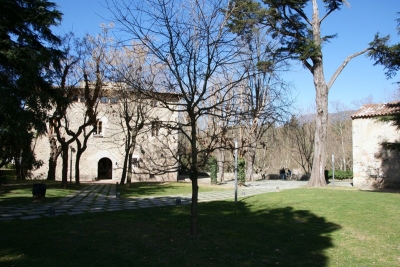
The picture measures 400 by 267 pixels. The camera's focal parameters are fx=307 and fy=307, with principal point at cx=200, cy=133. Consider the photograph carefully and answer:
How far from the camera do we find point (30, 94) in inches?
484

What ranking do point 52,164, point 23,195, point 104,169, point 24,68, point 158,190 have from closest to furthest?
point 24,68 → point 23,195 → point 158,190 → point 52,164 → point 104,169

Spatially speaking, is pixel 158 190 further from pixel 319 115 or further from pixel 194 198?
pixel 194 198

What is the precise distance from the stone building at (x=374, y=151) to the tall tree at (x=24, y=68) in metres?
20.9

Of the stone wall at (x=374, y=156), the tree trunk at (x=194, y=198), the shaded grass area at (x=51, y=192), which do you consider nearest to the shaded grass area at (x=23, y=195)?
the shaded grass area at (x=51, y=192)

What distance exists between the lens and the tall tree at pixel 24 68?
11.4 meters

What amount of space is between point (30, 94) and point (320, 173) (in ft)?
56.8

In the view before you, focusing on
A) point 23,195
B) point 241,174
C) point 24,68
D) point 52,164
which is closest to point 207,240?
point 24,68

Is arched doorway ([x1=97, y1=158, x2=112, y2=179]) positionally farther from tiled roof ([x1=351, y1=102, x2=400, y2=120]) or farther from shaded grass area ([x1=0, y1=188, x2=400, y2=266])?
shaded grass area ([x1=0, y1=188, x2=400, y2=266])

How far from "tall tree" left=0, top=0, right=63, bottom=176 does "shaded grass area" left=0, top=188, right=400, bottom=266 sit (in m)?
5.32

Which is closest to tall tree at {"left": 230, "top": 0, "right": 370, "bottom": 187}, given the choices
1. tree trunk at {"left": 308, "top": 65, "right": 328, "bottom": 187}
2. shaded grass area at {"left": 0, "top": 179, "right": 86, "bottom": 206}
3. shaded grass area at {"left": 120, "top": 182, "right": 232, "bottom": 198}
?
tree trunk at {"left": 308, "top": 65, "right": 328, "bottom": 187}

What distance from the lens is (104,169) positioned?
30406 millimetres

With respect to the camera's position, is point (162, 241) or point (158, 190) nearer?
point (162, 241)

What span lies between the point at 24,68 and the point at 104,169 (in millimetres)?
19394

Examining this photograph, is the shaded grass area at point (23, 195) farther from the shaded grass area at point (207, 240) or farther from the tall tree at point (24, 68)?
the shaded grass area at point (207, 240)
